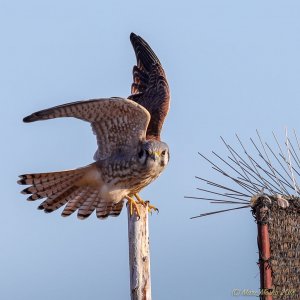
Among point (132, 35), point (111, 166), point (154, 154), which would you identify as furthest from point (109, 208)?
point (132, 35)

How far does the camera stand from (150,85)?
9984 mm

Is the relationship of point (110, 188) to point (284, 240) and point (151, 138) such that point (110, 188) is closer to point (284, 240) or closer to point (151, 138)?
point (151, 138)

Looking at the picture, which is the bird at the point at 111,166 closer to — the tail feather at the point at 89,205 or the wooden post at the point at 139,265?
the tail feather at the point at 89,205

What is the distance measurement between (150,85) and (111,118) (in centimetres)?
161

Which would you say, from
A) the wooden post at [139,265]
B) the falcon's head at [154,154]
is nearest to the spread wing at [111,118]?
the falcon's head at [154,154]

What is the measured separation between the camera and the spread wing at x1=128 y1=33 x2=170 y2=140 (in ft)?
30.1

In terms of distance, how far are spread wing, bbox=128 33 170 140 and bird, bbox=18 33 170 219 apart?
16mm

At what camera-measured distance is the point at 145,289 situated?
7.69 meters

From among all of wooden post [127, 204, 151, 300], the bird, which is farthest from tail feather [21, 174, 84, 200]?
wooden post [127, 204, 151, 300]

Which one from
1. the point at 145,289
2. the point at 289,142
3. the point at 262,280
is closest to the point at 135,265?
the point at 145,289

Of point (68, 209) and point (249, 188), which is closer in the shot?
point (249, 188)

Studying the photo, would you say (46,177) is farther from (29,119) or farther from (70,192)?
(29,119)

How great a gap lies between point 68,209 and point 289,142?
2.26 metres

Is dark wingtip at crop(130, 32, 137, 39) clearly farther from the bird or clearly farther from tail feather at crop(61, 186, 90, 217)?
tail feather at crop(61, 186, 90, 217)
